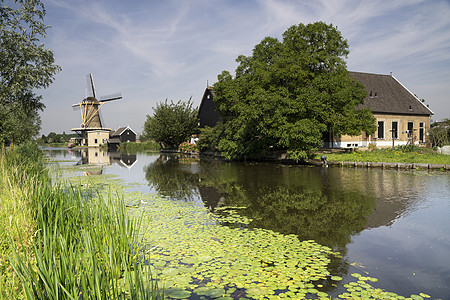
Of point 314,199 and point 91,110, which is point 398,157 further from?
point 91,110

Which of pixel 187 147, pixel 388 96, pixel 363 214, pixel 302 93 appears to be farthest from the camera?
pixel 187 147

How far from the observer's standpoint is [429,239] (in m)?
6.62

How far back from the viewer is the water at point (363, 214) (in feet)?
16.8

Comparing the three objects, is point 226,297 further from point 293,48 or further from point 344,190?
point 293,48

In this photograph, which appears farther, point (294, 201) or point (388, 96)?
point (388, 96)

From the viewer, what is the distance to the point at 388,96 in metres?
34.5

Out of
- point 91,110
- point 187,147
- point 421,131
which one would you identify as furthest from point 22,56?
point 91,110

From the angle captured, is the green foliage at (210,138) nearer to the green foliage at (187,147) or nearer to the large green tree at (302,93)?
the green foliage at (187,147)

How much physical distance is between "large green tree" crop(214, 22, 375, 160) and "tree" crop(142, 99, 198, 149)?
20906 millimetres

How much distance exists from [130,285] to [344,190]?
1127cm

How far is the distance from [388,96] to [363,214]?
30620 millimetres

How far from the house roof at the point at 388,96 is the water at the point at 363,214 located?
19.2 m

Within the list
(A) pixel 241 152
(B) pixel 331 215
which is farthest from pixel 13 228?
(A) pixel 241 152

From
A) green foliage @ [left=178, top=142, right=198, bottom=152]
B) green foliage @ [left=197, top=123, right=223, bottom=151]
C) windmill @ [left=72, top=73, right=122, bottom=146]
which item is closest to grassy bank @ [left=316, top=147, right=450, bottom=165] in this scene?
green foliage @ [left=197, top=123, right=223, bottom=151]
